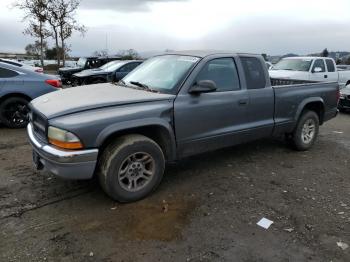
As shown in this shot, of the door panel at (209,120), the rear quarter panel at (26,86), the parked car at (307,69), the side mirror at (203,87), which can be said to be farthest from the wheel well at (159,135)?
the parked car at (307,69)

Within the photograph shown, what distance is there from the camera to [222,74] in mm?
5258

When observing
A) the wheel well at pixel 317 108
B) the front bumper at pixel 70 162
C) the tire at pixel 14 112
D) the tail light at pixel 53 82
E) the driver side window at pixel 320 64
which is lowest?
the tire at pixel 14 112

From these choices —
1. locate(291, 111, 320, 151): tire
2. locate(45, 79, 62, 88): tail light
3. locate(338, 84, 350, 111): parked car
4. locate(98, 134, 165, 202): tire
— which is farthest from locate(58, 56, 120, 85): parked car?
locate(98, 134, 165, 202): tire

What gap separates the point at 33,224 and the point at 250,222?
7.58ft

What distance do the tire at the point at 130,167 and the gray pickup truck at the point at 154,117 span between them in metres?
0.01

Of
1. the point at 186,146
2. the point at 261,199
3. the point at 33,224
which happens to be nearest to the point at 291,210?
the point at 261,199

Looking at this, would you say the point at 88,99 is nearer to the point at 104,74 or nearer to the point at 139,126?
the point at 139,126

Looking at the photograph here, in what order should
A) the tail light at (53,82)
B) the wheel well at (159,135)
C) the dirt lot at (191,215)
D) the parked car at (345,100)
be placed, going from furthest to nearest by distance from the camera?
1. the parked car at (345,100)
2. the tail light at (53,82)
3. the wheel well at (159,135)
4. the dirt lot at (191,215)

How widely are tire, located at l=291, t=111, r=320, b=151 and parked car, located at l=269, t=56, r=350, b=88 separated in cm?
646

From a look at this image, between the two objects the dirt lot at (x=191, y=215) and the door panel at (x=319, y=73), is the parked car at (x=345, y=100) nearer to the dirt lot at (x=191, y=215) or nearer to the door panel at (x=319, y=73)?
the door panel at (x=319, y=73)

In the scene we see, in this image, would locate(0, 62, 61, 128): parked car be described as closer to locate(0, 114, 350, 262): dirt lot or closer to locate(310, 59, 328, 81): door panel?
locate(0, 114, 350, 262): dirt lot

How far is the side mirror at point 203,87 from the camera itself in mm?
4625

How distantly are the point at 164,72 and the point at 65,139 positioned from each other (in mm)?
1885

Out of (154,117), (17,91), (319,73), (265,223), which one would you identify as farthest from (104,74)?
(265,223)
